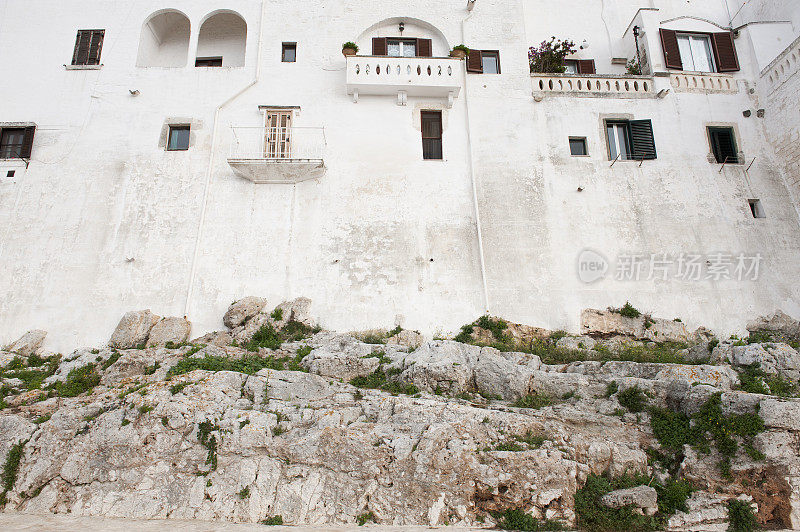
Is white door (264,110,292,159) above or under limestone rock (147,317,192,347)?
above

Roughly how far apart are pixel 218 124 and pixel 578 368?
15.8m

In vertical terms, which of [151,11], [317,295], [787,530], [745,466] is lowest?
[787,530]

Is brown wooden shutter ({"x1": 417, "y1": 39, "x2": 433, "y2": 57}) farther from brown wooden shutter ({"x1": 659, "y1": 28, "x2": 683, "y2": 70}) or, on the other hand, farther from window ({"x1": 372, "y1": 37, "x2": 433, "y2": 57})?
brown wooden shutter ({"x1": 659, "y1": 28, "x2": 683, "y2": 70})

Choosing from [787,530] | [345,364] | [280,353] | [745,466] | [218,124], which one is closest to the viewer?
[787,530]

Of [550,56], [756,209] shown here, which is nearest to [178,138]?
[550,56]

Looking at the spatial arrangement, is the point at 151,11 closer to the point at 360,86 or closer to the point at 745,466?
the point at 360,86

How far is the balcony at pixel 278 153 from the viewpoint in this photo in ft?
63.3

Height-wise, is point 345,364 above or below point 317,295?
below

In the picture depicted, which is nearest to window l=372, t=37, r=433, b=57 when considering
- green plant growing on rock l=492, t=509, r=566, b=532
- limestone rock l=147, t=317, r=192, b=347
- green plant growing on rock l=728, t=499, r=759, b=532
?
limestone rock l=147, t=317, r=192, b=347

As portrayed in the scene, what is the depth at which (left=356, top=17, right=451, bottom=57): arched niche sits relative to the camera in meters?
22.3

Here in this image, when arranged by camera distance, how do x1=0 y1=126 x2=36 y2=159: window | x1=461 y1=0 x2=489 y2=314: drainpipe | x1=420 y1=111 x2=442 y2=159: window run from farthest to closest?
x1=420 y1=111 x2=442 y2=159: window → x1=0 y1=126 x2=36 y2=159: window → x1=461 y1=0 x2=489 y2=314: drainpipe

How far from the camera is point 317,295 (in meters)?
18.5

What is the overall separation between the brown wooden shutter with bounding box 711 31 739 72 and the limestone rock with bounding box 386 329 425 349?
17.1m

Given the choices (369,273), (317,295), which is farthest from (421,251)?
(317,295)
